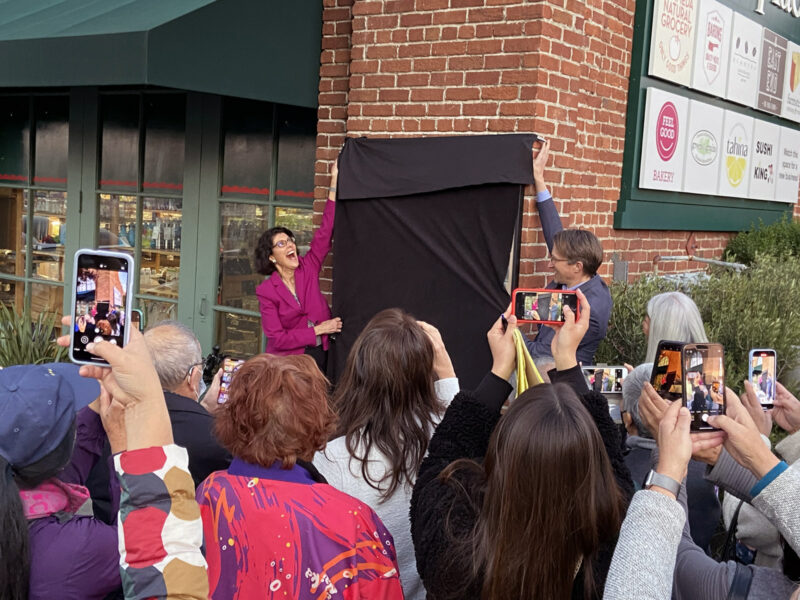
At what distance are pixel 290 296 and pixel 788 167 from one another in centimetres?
595

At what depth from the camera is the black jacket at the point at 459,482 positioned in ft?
6.58

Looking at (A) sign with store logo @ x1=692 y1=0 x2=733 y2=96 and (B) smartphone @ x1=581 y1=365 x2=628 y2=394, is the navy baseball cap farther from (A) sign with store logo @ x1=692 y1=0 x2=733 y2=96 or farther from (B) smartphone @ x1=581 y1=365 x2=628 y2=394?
(A) sign with store logo @ x1=692 y1=0 x2=733 y2=96

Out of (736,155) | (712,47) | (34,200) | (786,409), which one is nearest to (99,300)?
(786,409)

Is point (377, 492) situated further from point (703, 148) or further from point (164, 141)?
point (164, 141)

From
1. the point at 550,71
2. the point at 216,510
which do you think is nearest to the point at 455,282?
the point at 550,71

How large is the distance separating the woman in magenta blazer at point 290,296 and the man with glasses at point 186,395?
2.15 m

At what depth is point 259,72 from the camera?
5648 mm

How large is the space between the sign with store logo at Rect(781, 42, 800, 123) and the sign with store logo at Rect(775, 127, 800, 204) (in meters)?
0.18

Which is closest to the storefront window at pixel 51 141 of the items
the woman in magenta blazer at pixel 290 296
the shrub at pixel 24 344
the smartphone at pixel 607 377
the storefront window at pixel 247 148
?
the shrub at pixel 24 344

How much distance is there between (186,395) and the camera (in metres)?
3.28

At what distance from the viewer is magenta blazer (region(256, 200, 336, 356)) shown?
18.3 feet

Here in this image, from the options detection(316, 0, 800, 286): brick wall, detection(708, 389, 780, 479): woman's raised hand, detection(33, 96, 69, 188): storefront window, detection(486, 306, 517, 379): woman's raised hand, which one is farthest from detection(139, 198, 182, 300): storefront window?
detection(708, 389, 780, 479): woman's raised hand

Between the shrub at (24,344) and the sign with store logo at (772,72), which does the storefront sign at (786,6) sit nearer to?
the sign with store logo at (772,72)

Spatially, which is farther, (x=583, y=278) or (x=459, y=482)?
(x=583, y=278)
